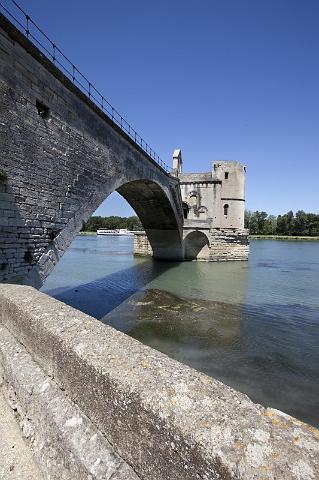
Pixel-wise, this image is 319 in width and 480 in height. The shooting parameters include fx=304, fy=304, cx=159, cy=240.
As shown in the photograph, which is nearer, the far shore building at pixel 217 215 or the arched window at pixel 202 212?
the far shore building at pixel 217 215

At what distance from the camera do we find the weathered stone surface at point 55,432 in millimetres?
1842

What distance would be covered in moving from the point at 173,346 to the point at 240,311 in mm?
4686

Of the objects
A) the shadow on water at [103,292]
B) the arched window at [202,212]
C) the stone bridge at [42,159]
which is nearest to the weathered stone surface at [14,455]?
the stone bridge at [42,159]

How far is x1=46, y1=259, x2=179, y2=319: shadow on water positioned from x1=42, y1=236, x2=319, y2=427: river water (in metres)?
0.04

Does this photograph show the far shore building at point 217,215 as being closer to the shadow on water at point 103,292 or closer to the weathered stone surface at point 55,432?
the shadow on water at point 103,292

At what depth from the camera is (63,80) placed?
30.1ft

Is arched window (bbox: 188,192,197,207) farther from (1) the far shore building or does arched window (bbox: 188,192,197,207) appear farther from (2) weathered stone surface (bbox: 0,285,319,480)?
(2) weathered stone surface (bbox: 0,285,319,480)

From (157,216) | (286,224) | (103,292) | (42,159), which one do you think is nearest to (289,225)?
(286,224)

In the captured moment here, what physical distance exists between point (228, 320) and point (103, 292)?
6.76 metres

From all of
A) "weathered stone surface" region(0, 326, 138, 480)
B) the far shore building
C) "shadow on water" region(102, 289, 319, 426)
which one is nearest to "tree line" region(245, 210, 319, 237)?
the far shore building

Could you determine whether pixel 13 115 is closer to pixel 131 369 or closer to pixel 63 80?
pixel 63 80

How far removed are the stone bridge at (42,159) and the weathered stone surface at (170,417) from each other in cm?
547

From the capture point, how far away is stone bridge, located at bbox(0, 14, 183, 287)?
23.1 ft

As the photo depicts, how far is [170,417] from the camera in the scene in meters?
1.58
